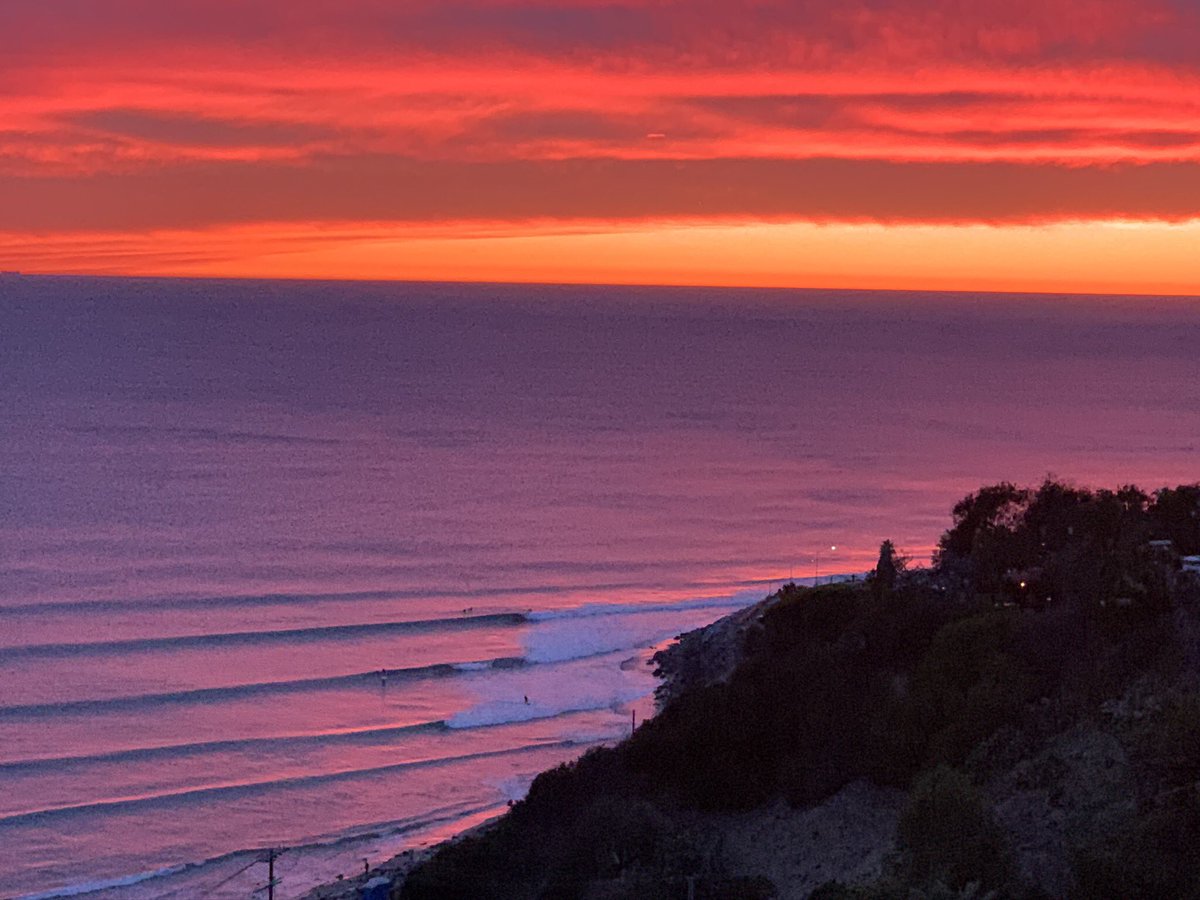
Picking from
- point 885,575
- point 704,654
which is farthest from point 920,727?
point 704,654

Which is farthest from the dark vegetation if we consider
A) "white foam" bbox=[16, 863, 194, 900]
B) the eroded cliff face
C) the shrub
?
"white foam" bbox=[16, 863, 194, 900]

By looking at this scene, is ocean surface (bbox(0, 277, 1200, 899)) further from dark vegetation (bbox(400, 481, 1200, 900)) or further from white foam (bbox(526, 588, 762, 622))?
dark vegetation (bbox(400, 481, 1200, 900))

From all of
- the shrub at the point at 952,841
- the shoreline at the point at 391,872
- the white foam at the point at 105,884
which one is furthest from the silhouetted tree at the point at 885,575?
the white foam at the point at 105,884

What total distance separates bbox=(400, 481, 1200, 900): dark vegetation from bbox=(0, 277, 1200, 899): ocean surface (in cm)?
522

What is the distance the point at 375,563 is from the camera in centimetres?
5081

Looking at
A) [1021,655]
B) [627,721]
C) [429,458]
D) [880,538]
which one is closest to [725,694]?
[1021,655]

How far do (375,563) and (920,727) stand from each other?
1234 inches

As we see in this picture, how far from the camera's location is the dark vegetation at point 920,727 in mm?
15992

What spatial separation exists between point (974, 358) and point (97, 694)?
Result: 504 feet

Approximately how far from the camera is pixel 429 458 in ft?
264

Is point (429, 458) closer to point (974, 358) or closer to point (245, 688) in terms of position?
point (245, 688)

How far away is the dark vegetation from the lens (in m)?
16.0

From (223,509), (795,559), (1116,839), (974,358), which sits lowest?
(1116,839)

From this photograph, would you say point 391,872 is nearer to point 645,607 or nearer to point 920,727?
point 920,727
